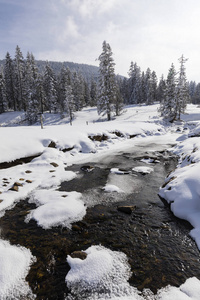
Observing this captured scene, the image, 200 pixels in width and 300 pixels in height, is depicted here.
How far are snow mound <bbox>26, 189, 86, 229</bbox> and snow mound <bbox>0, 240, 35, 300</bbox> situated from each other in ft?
3.59

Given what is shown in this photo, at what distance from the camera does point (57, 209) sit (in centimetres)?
579

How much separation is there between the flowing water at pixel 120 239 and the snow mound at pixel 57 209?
0.76 feet

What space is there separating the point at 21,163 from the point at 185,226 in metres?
9.84

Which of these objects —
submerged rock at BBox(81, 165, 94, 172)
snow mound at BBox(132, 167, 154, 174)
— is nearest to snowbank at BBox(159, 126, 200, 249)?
snow mound at BBox(132, 167, 154, 174)

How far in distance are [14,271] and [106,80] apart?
3459 cm

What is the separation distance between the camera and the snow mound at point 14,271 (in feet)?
10.4

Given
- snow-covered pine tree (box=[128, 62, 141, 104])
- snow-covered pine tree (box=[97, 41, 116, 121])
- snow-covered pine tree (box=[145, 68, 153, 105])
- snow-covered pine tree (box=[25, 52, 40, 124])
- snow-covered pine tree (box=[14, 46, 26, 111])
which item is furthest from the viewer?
snow-covered pine tree (box=[128, 62, 141, 104])

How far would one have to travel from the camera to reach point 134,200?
6.70 meters

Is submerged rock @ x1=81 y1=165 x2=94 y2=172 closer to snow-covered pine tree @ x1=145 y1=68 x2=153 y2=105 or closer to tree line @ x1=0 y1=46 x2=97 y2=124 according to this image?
tree line @ x1=0 y1=46 x2=97 y2=124

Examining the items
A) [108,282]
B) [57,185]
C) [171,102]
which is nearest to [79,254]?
[108,282]

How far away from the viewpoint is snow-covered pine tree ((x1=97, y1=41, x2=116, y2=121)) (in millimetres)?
32500

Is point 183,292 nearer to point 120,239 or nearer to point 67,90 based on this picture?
point 120,239

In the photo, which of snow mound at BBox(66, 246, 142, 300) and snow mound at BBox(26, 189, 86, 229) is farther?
snow mound at BBox(26, 189, 86, 229)

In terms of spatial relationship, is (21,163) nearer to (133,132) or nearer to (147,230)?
(147,230)
